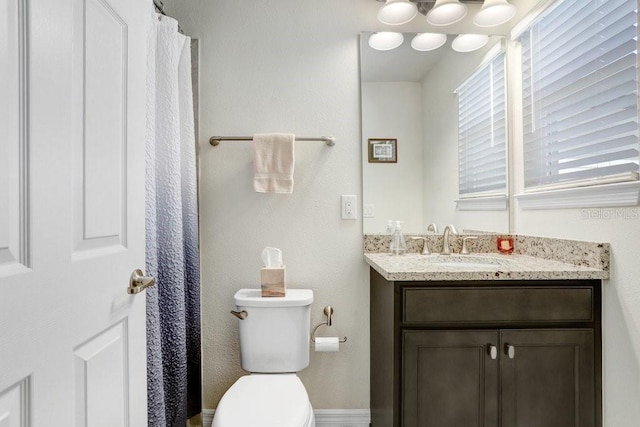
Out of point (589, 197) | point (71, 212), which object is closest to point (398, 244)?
point (589, 197)

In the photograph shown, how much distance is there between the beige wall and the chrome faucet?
315mm

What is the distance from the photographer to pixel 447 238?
197 cm

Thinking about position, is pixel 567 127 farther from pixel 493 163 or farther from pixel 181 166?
pixel 181 166

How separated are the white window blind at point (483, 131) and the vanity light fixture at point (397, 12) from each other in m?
0.45

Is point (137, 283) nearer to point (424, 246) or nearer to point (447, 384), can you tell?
point (447, 384)

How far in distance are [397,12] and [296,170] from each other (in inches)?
34.9

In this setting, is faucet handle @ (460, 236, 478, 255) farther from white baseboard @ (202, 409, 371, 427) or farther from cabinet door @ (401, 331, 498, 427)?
white baseboard @ (202, 409, 371, 427)

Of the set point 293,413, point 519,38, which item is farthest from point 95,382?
point 519,38

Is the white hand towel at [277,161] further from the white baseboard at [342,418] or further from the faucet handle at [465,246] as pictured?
the white baseboard at [342,418]

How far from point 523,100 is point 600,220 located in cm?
78

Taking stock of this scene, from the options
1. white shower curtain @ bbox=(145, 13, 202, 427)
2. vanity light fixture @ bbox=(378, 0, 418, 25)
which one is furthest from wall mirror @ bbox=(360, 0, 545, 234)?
white shower curtain @ bbox=(145, 13, 202, 427)

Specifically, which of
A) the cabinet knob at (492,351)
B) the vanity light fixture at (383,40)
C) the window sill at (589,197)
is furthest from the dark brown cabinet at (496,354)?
the vanity light fixture at (383,40)

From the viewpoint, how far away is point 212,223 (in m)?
1.95

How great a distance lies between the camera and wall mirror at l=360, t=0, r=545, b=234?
1980mm
